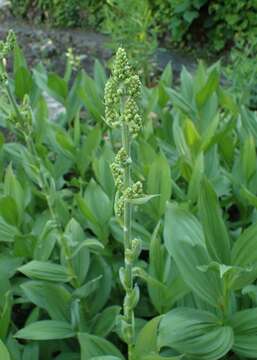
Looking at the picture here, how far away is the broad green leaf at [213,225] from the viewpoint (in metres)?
1.36

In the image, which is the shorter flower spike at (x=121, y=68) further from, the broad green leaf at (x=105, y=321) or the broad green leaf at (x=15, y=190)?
the broad green leaf at (x=15, y=190)

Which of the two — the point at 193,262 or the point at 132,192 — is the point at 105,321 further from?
the point at 132,192

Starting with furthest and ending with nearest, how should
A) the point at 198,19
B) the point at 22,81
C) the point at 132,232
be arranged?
the point at 198,19, the point at 22,81, the point at 132,232

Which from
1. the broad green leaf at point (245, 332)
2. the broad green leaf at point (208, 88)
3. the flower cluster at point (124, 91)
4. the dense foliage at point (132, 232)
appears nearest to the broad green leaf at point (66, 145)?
the dense foliage at point (132, 232)

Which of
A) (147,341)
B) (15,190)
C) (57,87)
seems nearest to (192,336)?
(147,341)

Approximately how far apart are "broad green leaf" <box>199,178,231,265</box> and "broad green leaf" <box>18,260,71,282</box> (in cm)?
45

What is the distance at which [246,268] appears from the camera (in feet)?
4.16

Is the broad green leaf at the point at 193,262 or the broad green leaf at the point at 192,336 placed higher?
the broad green leaf at the point at 193,262

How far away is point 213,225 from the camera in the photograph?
1379 millimetres

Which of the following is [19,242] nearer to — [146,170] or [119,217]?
[146,170]

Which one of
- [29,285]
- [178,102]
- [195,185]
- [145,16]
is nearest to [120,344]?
[29,285]

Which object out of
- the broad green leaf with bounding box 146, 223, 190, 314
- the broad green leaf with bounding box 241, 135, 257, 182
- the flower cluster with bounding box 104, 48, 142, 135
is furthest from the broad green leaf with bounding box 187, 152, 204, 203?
the flower cluster with bounding box 104, 48, 142, 135

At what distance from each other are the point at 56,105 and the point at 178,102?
6.09 ft

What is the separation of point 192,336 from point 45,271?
47cm
